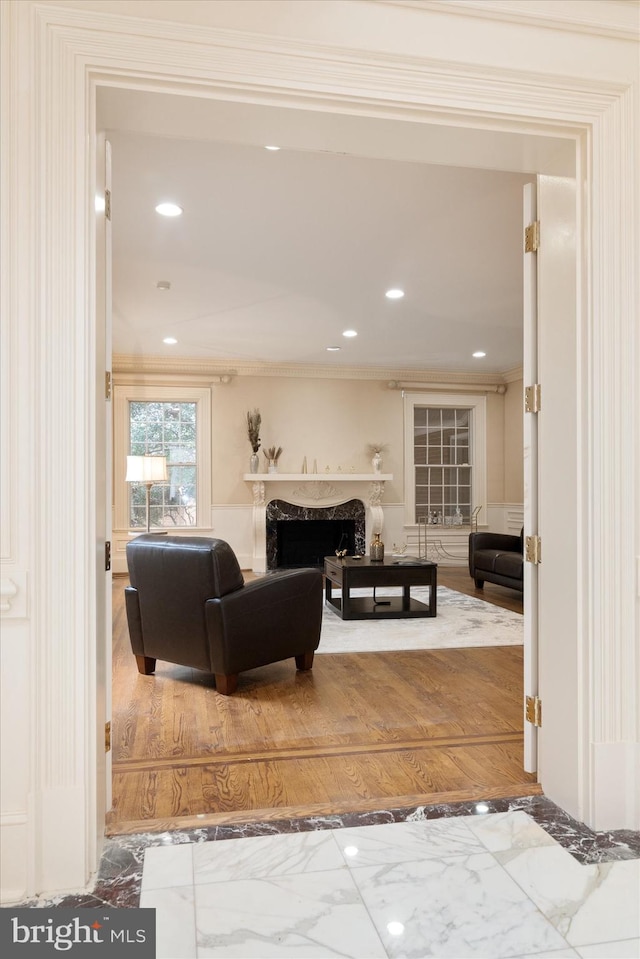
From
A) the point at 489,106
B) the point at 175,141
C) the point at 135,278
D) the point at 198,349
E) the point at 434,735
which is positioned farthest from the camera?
the point at 198,349

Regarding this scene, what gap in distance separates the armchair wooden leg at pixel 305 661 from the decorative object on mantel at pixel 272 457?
4.66 m

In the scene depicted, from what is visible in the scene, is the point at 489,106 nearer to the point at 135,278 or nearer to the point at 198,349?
the point at 135,278

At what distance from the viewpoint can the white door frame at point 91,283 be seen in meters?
1.77

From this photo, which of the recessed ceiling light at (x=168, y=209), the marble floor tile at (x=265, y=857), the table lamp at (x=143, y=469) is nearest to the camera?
the marble floor tile at (x=265, y=857)

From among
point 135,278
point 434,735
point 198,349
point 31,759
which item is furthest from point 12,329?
point 198,349

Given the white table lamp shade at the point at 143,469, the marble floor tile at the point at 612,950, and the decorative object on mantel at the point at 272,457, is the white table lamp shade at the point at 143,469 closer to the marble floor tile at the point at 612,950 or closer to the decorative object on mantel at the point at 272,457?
the decorative object on mantel at the point at 272,457

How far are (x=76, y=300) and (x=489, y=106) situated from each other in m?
1.43

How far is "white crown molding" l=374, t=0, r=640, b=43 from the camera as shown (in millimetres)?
2010

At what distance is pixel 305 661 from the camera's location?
4.11 metres

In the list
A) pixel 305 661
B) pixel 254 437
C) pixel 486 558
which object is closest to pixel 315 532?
pixel 254 437

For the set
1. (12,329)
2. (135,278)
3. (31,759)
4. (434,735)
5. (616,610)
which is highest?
(135,278)

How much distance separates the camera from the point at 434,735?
9.95ft

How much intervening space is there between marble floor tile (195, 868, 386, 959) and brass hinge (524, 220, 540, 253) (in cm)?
223

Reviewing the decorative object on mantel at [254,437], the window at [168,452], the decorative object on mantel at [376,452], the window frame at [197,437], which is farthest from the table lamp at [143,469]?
the decorative object on mantel at [376,452]
